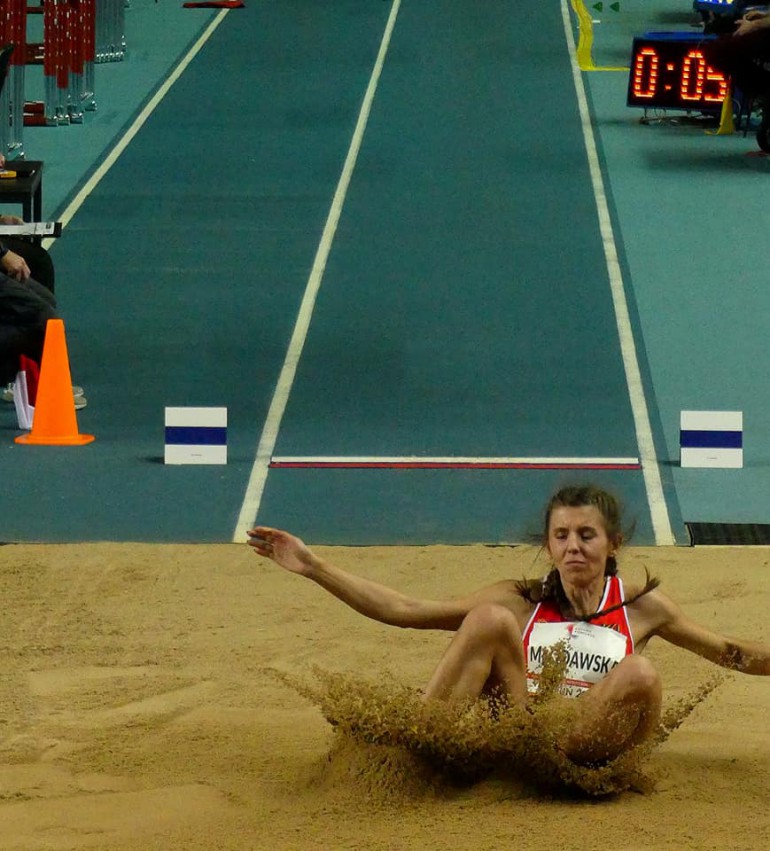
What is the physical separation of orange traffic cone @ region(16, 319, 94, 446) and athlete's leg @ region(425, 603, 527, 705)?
193 inches

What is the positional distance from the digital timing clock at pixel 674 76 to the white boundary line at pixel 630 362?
73 cm

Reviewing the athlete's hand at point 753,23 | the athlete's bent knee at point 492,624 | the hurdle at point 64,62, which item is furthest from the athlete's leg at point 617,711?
the hurdle at point 64,62

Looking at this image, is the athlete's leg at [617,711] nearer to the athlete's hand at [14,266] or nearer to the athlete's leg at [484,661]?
the athlete's leg at [484,661]

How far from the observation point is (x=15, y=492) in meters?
8.79

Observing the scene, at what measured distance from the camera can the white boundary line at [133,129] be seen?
15.2m

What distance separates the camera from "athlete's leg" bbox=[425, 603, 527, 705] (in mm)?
4812

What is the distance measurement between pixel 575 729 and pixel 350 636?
6.76ft

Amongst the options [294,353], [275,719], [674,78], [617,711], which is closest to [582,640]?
[617,711]

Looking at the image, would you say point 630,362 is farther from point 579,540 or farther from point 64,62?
point 64,62

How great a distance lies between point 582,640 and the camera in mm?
5012

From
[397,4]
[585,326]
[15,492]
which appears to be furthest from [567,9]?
[15,492]

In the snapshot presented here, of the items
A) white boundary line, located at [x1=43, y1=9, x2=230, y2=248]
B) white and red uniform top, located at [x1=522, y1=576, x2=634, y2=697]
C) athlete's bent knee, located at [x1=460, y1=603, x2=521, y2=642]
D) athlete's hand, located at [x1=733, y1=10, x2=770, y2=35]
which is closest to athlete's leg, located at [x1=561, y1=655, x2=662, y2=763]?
white and red uniform top, located at [x1=522, y1=576, x2=634, y2=697]

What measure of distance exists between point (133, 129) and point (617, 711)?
48.2ft

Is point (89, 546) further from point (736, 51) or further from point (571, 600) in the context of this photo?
point (736, 51)
